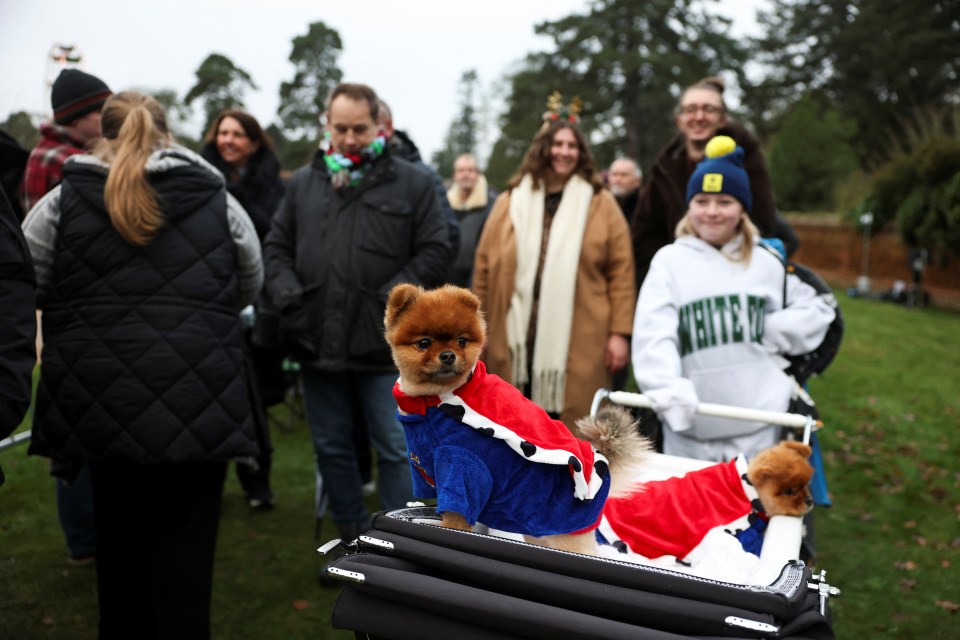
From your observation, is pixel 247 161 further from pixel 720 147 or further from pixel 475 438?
pixel 475 438

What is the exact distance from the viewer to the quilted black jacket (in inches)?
96.0

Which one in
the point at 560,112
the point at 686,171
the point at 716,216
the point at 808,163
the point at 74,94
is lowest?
the point at 716,216

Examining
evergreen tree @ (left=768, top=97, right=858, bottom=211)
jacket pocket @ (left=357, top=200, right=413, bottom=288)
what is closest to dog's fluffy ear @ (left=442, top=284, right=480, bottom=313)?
jacket pocket @ (left=357, top=200, right=413, bottom=288)

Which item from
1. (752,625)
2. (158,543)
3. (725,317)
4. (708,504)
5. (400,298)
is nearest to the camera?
(752,625)

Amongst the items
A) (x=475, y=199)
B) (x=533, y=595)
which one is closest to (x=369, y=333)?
(x=533, y=595)

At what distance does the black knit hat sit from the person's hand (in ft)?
8.26

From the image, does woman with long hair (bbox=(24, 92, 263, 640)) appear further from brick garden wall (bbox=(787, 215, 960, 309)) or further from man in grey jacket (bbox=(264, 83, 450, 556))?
brick garden wall (bbox=(787, 215, 960, 309))

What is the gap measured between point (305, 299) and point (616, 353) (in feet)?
4.98

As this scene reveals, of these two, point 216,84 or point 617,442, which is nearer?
point 617,442

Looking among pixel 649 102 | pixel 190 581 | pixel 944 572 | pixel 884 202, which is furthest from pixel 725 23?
pixel 190 581

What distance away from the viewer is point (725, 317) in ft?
10.2

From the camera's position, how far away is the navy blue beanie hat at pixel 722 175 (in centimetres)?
316

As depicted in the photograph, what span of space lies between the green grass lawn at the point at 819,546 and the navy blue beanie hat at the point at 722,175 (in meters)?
2.09

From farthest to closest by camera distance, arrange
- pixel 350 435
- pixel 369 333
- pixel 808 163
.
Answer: pixel 808 163 → pixel 350 435 → pixel 369 333
